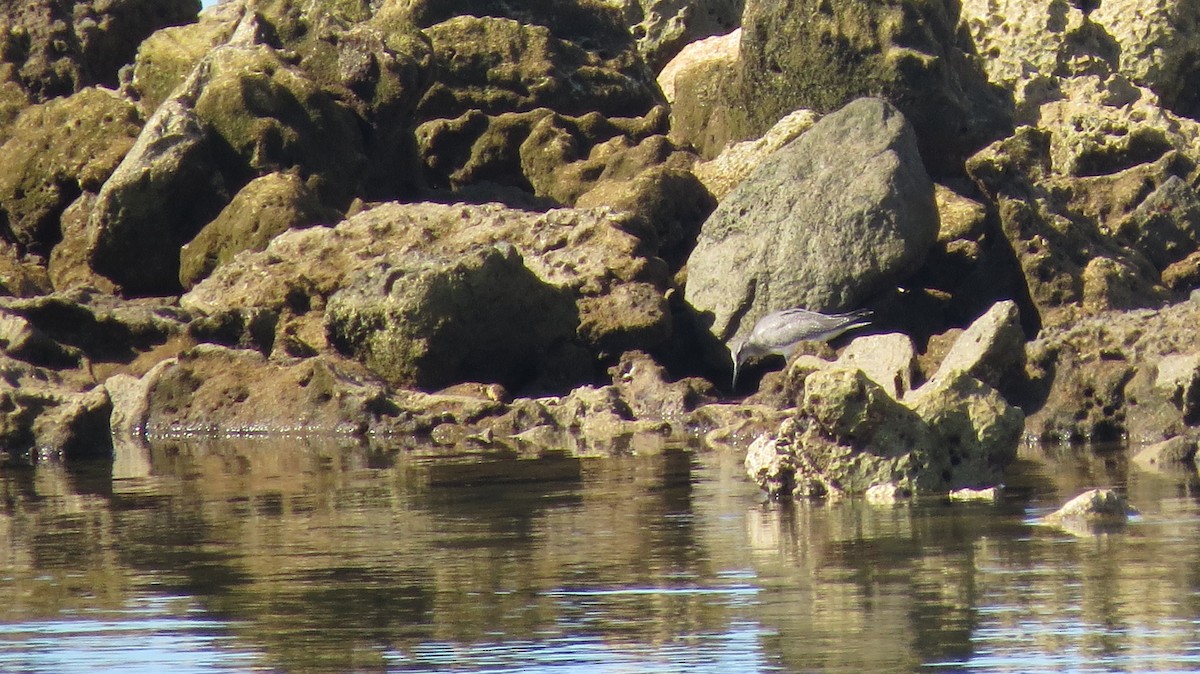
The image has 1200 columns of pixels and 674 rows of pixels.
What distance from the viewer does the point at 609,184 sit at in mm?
22922

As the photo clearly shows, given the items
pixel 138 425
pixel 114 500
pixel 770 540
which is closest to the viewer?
pixel 770 540

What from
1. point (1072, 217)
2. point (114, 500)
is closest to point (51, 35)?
point (1072, 217)

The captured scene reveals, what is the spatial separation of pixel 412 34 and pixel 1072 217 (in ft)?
28.6

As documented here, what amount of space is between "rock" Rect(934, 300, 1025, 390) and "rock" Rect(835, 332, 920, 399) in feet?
1.01

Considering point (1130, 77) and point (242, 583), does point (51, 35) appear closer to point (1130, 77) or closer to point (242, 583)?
point (1130, 77)

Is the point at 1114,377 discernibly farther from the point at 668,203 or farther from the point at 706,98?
the point at 706,98

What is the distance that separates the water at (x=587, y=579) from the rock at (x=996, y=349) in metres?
2.53

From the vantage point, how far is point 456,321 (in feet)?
64.2

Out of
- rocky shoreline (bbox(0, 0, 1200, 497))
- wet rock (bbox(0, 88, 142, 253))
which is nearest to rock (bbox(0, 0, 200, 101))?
rocky shoreline (bbox(0, 0, 1200, 497))

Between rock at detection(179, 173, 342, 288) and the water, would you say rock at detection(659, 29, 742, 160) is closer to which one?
rock at detection(179, 173, 342, 288)

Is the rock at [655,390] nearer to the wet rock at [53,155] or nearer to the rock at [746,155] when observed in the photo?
the rock at [746,155]

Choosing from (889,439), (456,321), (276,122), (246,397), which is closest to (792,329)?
(456,321)

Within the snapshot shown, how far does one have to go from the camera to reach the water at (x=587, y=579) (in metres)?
7.20

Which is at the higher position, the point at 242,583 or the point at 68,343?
the point at 68,343
